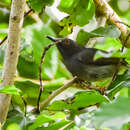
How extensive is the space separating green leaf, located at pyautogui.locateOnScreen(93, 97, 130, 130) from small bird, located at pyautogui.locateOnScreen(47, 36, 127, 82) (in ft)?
4.76

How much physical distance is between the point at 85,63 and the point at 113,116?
1998 millimetres

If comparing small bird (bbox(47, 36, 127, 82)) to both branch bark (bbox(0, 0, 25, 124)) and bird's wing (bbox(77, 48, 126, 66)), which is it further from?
branch bark (bbox(0, 0, 25, 124))

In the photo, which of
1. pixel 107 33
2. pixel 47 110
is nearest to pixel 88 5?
pixel 107 33

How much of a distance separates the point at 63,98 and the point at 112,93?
1.18 feet

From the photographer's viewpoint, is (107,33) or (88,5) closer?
(107,33)

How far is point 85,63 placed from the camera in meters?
2.84

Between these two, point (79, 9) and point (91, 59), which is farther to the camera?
point (91, 59)

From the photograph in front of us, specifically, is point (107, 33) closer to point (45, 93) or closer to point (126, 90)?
point (126, 90)

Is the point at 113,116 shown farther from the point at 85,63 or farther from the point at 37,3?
the point at 85,63

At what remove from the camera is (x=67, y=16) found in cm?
221

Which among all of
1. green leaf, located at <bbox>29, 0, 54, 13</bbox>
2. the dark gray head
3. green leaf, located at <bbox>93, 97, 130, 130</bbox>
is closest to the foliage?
green leaf, located at <bbox>29, 0, 54, 13</bbox>

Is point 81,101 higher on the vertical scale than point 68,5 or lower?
lower

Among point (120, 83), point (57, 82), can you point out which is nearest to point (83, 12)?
point (57, 82)

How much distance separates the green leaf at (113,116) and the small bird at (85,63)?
1450 mm
